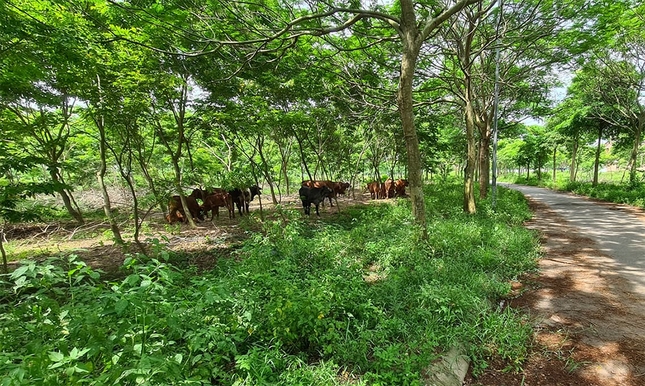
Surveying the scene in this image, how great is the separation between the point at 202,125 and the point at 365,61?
5.72 meters

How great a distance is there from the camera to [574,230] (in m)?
7.89

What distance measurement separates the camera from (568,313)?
12.0ft

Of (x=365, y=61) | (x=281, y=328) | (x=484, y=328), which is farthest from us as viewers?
(x=365, y=61)

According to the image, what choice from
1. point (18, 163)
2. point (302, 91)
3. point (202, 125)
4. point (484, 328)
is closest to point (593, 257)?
point (484, 328)

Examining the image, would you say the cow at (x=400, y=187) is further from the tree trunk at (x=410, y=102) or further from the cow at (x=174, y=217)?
the cow at (x=174, y=217)

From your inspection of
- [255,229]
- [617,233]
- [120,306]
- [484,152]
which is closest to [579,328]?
[120,306]

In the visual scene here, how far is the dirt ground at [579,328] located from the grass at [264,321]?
0.63 feet

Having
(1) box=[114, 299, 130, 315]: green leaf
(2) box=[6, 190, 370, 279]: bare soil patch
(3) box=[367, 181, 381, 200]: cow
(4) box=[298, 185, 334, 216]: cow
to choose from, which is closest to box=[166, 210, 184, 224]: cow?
(2) box=[6, 190, 370, 279]: bare soil patch

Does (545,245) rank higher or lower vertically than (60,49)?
lower

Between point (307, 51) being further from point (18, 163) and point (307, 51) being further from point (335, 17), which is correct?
point (18, 163)

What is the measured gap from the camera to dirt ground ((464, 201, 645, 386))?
105 inches

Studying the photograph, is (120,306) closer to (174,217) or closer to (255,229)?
(255,229)

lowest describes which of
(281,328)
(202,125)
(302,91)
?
(281,328)

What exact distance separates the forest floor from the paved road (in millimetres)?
246
